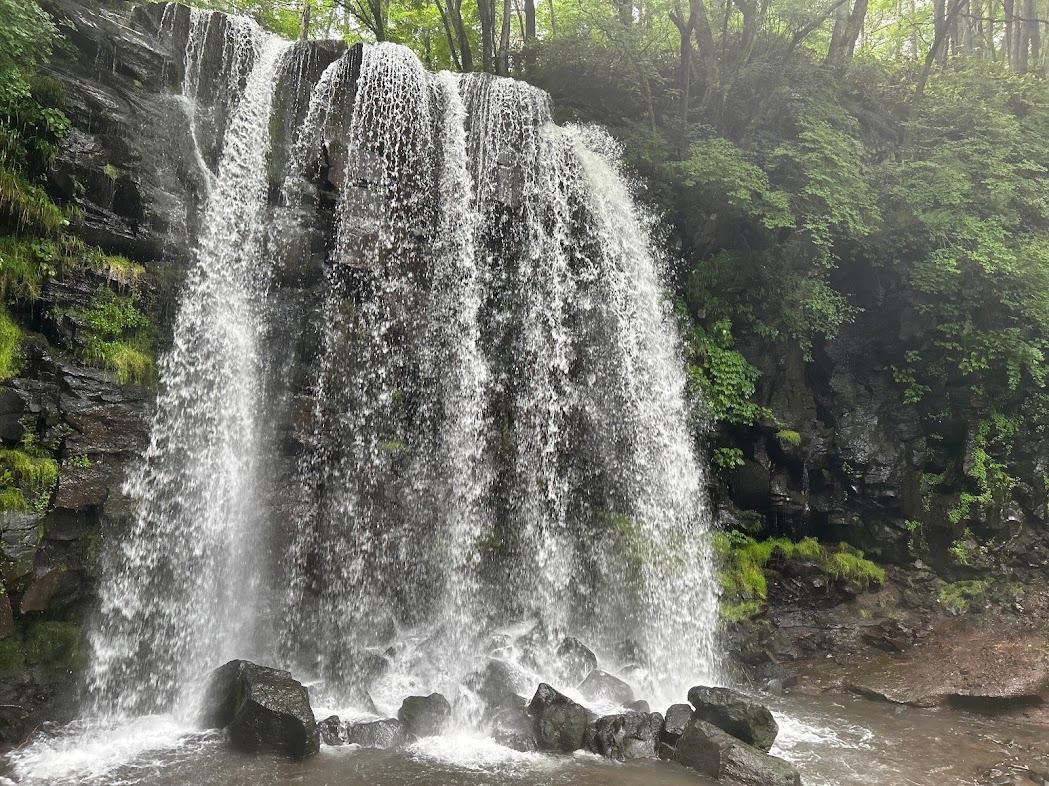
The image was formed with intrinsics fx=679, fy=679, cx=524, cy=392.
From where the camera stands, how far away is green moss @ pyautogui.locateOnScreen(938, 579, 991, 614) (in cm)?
1084

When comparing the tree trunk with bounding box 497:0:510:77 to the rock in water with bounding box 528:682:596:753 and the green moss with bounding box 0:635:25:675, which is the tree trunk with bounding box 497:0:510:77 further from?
the green moss with bounding box 0:635:25:675

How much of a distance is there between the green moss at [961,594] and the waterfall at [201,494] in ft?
34.5

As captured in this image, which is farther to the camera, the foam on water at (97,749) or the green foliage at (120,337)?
the green foliage at (120,337)

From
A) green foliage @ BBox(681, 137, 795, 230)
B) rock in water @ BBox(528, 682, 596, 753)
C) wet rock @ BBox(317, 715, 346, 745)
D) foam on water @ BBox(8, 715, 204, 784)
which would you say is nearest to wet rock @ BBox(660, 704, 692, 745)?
rock in water @ BBox(528, 682, 596, 753)

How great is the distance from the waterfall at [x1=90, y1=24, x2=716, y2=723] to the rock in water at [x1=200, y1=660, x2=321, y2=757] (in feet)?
4.47

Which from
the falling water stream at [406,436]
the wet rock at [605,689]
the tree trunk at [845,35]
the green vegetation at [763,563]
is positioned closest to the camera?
the falling water stream at [406,436]

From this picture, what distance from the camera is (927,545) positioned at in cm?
1148

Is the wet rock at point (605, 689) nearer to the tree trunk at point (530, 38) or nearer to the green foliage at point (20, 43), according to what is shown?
the green foliage at point (20, 43)

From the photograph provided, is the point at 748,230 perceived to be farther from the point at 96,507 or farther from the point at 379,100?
the point at 96,507

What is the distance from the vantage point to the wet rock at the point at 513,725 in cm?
698

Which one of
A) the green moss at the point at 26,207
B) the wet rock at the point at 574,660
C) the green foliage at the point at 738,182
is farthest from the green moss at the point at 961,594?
the green moss at the point at 26,207

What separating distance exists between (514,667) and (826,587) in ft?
18.9

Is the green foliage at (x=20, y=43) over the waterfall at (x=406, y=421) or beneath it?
over

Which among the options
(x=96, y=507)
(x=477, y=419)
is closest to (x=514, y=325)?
(x=477, y=419)
